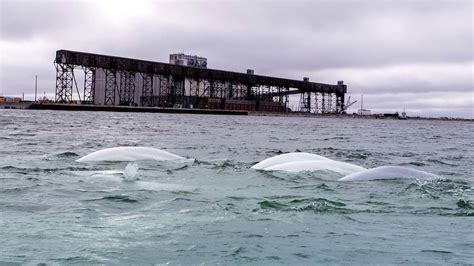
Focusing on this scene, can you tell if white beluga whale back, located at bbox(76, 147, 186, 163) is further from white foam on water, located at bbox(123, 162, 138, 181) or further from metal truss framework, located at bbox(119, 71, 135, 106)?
metal truss framework, located at bbox(119, 71, 135, 106)

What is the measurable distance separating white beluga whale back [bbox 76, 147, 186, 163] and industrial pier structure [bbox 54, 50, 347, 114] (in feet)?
324

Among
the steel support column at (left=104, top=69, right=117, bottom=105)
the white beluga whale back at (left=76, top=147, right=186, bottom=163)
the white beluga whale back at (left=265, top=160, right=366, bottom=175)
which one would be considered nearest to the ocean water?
the white beluga whale back at (left=265, top=160, right=366, bottom=175)

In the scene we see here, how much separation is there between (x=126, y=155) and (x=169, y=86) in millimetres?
123589

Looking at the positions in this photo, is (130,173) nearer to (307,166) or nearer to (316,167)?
(307,166)

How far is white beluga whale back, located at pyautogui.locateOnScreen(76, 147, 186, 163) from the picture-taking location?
56.6ft

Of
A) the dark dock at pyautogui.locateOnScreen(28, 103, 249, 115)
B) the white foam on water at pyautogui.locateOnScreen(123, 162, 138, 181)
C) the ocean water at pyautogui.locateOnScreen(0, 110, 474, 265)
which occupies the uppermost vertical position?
the dark dock at pyautogui.locateOnScreen(28, 103, 249, 115)

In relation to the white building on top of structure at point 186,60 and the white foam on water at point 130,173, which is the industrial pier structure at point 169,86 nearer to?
the white building on top of structure at point 186,60

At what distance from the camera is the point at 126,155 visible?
1762 centimetres

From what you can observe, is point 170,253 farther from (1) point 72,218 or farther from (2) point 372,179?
(2) point 372,179

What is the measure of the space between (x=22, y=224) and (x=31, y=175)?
242 inches

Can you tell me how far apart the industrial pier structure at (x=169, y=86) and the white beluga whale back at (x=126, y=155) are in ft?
324

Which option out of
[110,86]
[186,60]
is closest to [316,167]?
[110,86]

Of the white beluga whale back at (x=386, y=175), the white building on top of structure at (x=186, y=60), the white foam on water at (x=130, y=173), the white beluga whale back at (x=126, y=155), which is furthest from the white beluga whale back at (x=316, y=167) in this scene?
the white building on top of structure at (x=186, y=60)

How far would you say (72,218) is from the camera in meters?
9.03
